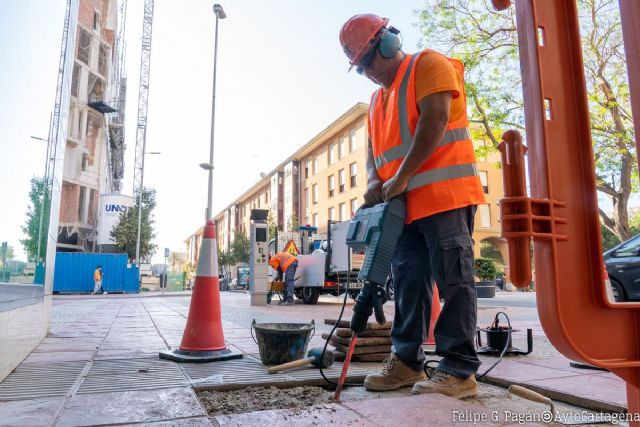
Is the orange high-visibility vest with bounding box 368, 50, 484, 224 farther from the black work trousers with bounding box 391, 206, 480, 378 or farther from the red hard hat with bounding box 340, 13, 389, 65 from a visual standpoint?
the red hard hat with bounding box 340, 13, 389, 65

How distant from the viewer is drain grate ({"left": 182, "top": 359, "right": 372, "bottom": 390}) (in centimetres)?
258

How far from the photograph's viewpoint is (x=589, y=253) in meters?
1.26

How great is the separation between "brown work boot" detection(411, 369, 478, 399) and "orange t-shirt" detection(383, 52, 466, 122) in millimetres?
1392

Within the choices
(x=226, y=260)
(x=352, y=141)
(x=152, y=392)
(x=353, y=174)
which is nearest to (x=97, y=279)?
(x=353, y=174)

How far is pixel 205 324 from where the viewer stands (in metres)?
3.57

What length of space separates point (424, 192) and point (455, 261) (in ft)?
1.31

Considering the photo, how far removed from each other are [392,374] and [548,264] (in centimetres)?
157

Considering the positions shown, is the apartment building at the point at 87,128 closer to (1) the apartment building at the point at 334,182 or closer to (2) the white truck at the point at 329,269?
(1) the apartment building at the point at 334,182

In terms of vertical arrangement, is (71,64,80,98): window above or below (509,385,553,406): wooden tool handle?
above

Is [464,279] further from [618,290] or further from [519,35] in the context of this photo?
[618,290]

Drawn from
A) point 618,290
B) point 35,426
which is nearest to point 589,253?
point 35,426

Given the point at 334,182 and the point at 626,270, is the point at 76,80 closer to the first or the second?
the point at 334,182

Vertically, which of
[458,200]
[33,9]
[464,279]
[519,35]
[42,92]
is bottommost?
[464,279]

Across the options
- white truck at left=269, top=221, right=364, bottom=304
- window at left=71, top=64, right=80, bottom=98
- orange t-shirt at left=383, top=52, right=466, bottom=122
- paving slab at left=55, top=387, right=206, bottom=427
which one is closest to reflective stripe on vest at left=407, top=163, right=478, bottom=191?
orange t-shirt at left=383, top=52, right=466, bottom=122
